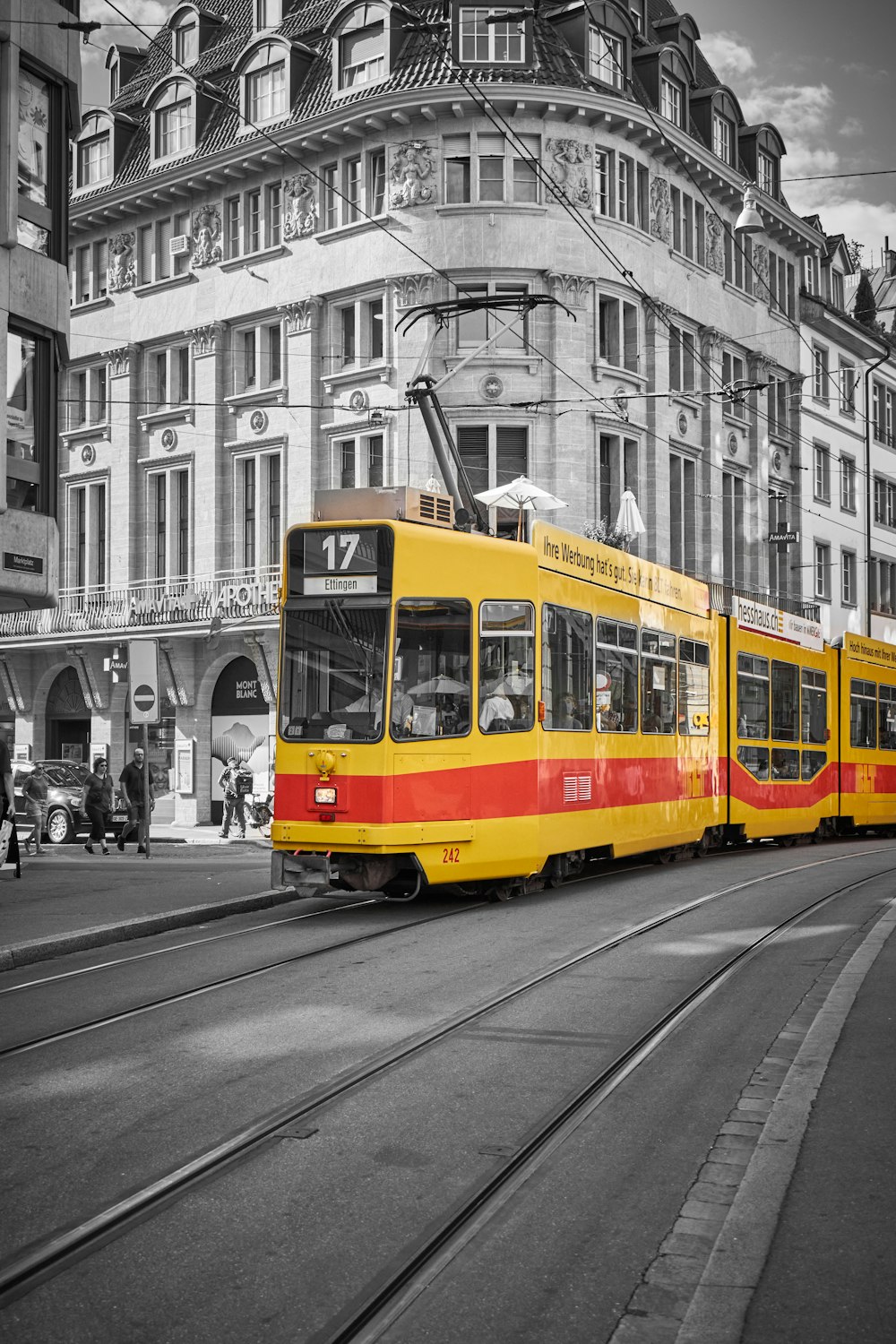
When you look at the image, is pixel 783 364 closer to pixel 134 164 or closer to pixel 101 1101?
pixel 134 164

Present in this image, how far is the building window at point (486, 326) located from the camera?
105 feet

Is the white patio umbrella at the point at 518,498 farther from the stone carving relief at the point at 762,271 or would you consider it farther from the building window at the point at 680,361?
the stone carving relief at the point at 762,271

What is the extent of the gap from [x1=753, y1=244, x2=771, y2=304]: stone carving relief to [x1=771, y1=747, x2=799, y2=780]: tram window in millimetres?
22143

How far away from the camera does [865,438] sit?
48031 mm

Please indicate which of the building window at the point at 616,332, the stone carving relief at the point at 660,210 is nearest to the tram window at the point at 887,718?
the building window at the point at 616,332

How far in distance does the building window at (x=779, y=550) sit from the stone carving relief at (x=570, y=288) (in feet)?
35.7

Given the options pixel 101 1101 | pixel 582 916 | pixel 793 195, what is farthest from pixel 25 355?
pixel 793 195

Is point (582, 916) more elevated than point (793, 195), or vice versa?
point (793, 195)

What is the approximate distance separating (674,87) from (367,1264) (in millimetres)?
37750

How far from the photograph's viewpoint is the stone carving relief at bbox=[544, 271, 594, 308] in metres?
32.4

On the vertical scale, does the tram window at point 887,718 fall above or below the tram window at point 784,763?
above

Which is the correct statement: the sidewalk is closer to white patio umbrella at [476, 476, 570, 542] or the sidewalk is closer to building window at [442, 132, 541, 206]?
white patio umbrella at [476, 476, 570, 542]

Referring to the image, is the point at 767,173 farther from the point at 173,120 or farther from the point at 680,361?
the point at 173,120

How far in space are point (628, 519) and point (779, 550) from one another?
1230 centimetres
